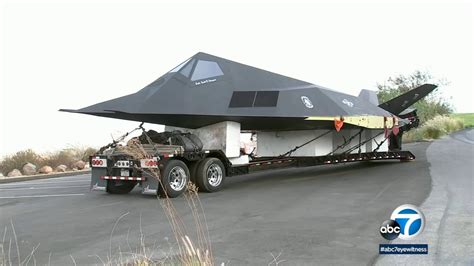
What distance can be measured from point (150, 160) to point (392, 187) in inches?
225

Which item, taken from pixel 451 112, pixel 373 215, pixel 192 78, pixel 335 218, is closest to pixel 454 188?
pixel 373 215

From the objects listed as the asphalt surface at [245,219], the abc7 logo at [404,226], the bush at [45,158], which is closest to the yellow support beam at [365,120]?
the asphalt surface at [245,219]

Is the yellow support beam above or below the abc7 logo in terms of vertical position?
above

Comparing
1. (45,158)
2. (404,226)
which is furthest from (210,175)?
(45,158)

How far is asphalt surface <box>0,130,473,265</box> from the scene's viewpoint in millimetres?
5473

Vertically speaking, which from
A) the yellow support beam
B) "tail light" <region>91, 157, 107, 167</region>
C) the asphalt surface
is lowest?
the asphalt surface

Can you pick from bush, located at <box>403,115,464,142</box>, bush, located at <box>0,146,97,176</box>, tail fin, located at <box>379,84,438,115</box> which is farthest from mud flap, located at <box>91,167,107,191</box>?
bush, located at <box>403,115,464,142</box>

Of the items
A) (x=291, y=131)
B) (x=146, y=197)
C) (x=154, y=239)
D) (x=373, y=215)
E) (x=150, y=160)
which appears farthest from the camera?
(x=291, y=131)

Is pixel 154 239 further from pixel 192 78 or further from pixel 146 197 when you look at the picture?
pixel 192 78

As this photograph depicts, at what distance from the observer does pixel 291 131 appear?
46.3 feet

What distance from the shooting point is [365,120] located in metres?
13.4

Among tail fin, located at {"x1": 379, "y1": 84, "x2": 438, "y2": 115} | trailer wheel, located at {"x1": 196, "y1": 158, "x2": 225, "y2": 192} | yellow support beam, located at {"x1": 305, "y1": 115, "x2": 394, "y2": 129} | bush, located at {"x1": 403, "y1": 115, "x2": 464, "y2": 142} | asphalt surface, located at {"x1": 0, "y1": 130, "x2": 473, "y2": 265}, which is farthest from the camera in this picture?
bush, located at {"x1": 403, "y1": 115, "x2": 464, "y2": 142}

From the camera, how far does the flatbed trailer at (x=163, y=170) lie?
387 inches

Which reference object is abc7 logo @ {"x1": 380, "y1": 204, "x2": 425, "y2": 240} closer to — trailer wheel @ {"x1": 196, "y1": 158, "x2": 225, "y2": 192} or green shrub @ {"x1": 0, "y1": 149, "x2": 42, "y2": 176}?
trailer wheel @ {"x1": 196, "y1": 158, "x2": 225, "y2": 192}
